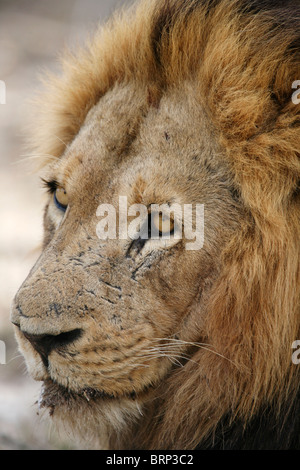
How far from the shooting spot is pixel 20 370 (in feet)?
15.6

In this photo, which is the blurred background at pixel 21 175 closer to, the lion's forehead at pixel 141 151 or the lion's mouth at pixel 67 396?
the lion's mouth at pixel 67 396

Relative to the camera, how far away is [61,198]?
9.22 ft

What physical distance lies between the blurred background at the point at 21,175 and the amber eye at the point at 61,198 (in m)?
0.53

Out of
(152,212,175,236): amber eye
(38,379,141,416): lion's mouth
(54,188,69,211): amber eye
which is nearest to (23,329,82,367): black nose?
(38,379,141,416): lion's mouth

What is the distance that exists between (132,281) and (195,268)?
241 mm

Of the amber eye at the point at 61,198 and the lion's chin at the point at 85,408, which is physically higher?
the amber eye at the point at 61,198

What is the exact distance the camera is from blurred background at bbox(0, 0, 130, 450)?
3.78 metres

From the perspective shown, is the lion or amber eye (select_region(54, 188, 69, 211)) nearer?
the lion

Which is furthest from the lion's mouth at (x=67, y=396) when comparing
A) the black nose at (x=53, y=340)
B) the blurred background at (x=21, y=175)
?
the blurred background at (x=21, y=175)

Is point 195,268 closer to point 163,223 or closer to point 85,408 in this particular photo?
point 163,223

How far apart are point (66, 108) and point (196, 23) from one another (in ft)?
2.93

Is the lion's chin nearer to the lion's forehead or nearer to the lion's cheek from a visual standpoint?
the lion's cheek

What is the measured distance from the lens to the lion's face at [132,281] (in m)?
2.29
